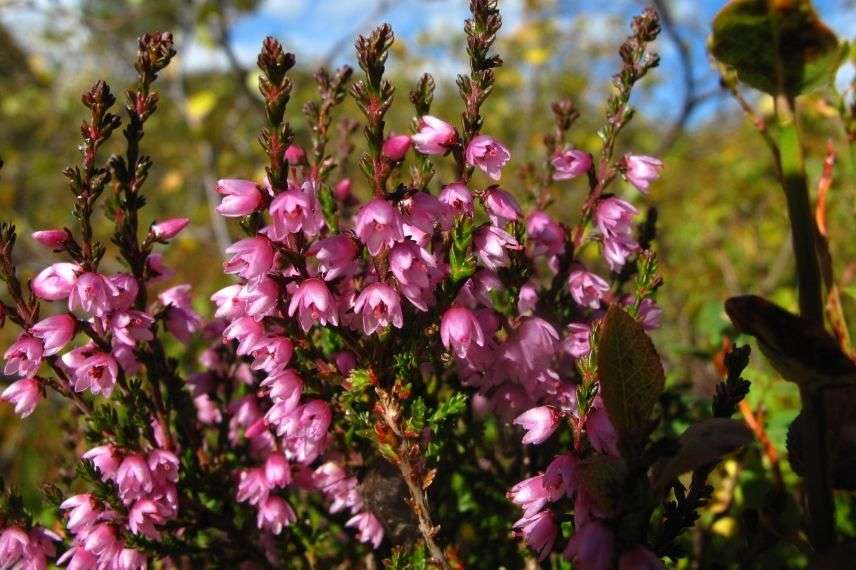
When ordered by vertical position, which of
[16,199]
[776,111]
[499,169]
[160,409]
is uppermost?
[776,111]

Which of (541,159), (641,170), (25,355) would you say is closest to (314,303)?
(25,355)

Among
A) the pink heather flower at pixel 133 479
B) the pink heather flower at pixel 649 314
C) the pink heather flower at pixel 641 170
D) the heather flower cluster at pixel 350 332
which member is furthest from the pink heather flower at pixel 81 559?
the pink heather flower at pixel 641 170

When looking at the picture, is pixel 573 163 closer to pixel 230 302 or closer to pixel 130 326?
pixel 230 302

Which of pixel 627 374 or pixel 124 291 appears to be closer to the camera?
pixel 627 374

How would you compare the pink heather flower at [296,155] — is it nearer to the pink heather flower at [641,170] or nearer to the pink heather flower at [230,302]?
the pink heather flower at [230,302]

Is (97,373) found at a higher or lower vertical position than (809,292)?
lower

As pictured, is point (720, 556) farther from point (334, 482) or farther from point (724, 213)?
point (724, 213)

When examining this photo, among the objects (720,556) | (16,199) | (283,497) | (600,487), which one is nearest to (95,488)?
(283,497)

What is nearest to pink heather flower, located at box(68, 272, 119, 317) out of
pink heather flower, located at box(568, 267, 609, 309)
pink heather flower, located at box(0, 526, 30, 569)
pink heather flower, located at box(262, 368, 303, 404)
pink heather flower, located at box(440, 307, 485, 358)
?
pink heather flower, located at box(262, 368, 303, 404)
